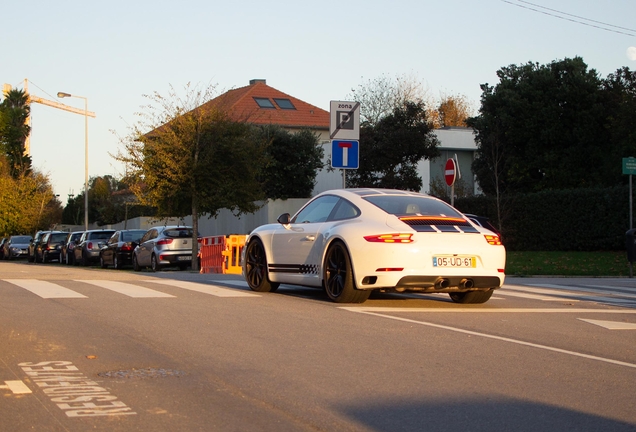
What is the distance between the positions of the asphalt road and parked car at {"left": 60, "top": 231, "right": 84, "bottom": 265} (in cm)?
2902

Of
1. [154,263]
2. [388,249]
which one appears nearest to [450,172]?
[154,263]

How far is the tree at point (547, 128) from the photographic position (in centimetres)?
4228

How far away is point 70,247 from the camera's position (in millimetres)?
39562

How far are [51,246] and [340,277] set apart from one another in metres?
35.1

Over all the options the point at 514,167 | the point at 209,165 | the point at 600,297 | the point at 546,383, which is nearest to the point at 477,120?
the point at 514,167

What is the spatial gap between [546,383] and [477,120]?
1596 inches

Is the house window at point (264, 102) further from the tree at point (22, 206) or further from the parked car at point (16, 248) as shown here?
the tree at point (22, 206)

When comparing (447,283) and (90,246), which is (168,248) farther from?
(447,283)

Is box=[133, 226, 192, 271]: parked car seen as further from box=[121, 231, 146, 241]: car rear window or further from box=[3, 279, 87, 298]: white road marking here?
box=[3, 279, 87, 298]: white road marking

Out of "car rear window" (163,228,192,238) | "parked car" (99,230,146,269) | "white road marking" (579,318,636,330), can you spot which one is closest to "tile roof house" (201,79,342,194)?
"parked car" (99,230,146,269)

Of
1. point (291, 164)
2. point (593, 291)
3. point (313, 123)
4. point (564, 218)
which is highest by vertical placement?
point (313, 123)

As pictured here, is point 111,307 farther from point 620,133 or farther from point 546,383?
point 620,133

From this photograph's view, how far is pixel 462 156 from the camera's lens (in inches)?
2235

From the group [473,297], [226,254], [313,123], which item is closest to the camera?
[473,297]
